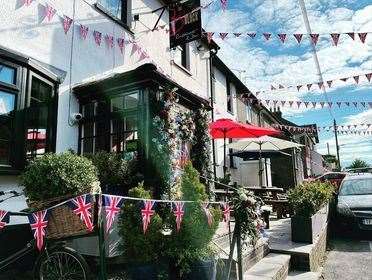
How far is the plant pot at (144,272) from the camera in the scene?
468cm

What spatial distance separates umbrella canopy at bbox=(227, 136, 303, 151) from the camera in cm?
1383

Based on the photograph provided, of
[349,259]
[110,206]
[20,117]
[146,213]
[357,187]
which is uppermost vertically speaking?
[20,117]

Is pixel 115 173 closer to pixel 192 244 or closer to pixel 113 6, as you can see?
pixel 192 244

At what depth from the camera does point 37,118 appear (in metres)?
6.50

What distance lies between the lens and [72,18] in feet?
25.5

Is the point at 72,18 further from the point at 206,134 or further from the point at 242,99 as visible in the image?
the point at 242,99

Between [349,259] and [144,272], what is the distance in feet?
17.6

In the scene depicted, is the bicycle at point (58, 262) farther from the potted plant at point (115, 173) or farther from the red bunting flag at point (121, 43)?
the red bunting flag at point (121, 43)

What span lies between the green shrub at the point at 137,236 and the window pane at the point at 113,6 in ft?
19.7

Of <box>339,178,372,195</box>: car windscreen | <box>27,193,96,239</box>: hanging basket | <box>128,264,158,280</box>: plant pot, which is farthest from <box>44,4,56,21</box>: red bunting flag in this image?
<box>339,178,372,195</box>: car windscreen

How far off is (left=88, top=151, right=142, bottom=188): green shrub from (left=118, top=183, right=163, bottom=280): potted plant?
1377 millimetres

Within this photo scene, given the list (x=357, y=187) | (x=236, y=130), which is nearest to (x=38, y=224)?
(x=236, y=130)

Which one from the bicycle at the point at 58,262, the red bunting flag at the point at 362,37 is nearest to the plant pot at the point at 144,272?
the bicycle at the point at 58,262

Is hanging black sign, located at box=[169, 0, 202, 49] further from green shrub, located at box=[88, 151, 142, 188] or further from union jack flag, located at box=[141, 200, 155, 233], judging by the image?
union jack flag, located at box=[141, 200, 155, 233]
